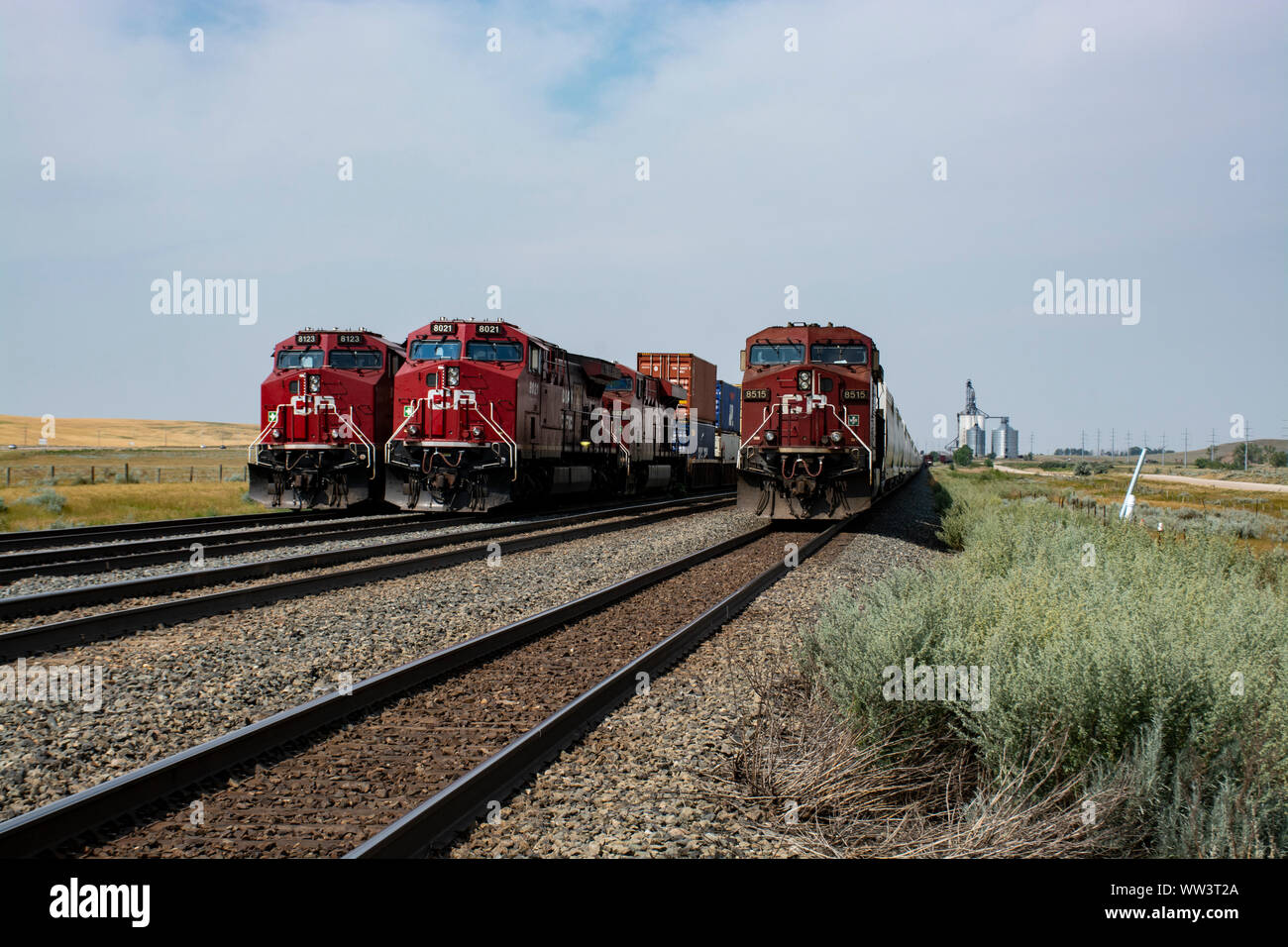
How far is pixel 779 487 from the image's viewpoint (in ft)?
59.7

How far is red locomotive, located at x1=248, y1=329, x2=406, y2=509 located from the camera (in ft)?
68.2

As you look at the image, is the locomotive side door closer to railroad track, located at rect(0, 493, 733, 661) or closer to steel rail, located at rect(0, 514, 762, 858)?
railroad track, located at rect(0, 493, 733, 661)

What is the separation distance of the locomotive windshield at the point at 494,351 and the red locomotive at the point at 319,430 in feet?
8.73

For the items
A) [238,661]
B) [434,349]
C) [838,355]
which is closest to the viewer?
[238,661]

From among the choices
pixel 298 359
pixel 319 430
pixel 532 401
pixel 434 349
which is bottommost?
pixel 319 430

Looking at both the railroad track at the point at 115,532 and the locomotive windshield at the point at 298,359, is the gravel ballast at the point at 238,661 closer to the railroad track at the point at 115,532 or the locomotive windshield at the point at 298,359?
the railroad track at the point at 115,532

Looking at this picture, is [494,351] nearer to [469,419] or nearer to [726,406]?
[469,419]

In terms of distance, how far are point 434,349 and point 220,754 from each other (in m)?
16.8

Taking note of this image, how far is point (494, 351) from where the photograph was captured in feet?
66.8

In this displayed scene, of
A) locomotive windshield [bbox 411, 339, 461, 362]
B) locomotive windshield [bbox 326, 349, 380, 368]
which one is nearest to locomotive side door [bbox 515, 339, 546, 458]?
locomotive windshield [bbox 411, 339, 461, 362]

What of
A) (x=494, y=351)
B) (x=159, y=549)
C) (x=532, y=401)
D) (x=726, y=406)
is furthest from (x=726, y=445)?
(x=159, y=549)

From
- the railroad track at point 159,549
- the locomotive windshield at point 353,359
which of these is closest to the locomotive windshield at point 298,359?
the locomotive windshield at point 353,359
